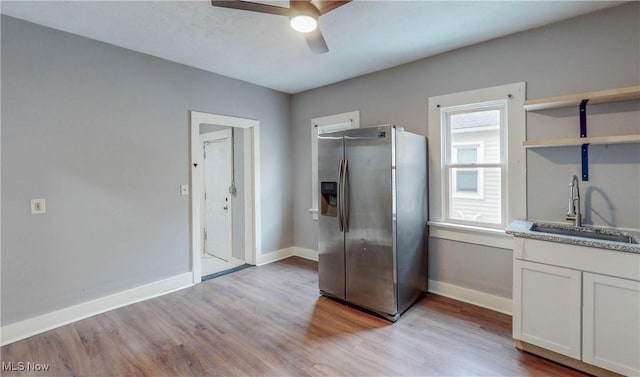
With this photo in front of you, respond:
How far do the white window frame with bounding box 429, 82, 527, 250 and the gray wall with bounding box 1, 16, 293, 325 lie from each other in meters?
2.71

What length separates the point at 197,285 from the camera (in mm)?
3477

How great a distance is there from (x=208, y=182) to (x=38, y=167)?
2.67 metres

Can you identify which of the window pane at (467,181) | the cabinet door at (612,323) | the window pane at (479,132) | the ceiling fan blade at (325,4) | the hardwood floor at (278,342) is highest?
the ceiling fan blade at (325,4)

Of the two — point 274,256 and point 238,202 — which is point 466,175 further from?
point 238,202

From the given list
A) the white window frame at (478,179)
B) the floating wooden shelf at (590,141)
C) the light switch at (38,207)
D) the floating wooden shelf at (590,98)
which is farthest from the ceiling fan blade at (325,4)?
the light switch at (38,207)

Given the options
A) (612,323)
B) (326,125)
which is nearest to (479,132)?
(612,323)

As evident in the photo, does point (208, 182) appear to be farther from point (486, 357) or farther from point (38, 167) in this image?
point (486, 357)

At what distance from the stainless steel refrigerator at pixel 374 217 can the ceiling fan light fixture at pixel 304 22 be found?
3.48 ft

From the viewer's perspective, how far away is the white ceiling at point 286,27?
222cm

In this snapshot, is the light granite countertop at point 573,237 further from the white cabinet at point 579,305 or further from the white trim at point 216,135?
the white trim at point 216,135

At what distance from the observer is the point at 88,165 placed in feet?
8.95

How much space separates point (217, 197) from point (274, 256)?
1.44m

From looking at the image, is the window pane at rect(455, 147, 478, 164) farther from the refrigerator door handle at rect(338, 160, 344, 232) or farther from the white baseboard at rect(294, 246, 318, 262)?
the white baseboard at rect(294, 246, 318, 262)

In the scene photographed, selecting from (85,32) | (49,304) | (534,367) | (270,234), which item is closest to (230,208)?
(270,234)
